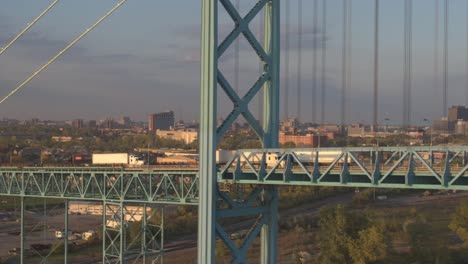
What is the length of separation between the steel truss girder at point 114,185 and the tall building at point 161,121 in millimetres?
141427

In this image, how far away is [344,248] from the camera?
108 feet

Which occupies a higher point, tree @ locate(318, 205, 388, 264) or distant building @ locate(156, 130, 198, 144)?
distant building @ locate(156, 130, 198, 144)

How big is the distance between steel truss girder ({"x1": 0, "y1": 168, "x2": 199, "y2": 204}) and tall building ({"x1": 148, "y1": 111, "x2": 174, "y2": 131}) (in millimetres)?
141427

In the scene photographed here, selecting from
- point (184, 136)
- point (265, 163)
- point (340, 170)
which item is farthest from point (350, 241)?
point (184, 136)

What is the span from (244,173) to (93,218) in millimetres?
47252

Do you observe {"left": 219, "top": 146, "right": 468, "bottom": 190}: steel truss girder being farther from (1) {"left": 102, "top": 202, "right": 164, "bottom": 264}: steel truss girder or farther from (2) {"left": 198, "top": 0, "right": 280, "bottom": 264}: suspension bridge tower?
(1) {"left": 102, "top": 202, "right": 164, "bottom": 264}: steel truss girder

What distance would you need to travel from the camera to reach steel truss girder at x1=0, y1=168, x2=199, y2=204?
22.2 m

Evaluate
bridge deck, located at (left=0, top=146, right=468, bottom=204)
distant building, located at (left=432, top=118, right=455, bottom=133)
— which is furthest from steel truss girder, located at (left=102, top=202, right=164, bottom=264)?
distant building, located at (left=432, top=118, right=455, bottom=133)

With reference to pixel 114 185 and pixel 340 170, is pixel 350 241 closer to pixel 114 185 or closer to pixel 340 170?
pixel 114 185

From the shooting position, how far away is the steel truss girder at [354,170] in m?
14.4

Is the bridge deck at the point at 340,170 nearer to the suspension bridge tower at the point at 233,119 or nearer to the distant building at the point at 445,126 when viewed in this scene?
the suspension bridge tower at the point at 233,119

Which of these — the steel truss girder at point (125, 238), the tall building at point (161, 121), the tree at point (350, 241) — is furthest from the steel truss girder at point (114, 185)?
the tall building at point (161, 121)

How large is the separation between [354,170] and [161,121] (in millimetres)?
169668

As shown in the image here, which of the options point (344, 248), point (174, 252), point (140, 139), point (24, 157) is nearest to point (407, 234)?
point (344, 248)
